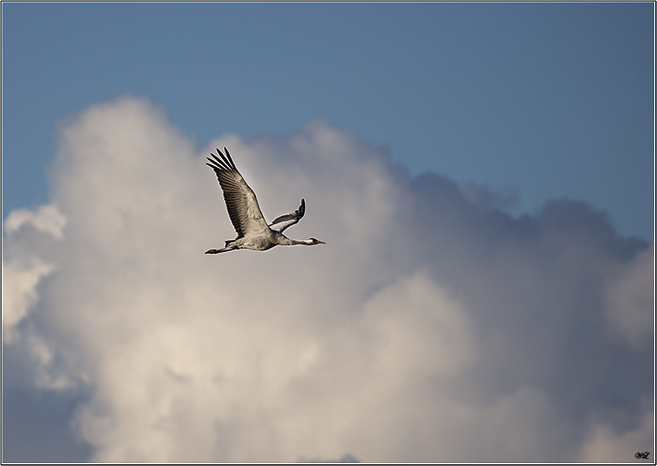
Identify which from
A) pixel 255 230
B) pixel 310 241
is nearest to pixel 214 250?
pixel 255 230

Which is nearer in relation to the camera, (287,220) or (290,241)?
(290,241)

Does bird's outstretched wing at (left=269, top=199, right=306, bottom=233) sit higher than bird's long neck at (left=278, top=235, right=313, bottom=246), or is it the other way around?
bird's outstretched wing at (left=269, top=199, right=306, bottom=233)

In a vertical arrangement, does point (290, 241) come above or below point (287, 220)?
below

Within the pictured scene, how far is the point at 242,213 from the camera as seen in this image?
52.4 metres

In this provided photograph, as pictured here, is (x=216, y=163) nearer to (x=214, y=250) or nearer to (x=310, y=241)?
(x=214, y=250)

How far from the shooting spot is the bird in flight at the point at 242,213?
51500 millimetres

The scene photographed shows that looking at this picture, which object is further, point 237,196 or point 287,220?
point 287,220

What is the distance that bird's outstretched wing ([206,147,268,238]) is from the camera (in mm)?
51438

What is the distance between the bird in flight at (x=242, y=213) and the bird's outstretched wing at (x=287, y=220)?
91.6 inches

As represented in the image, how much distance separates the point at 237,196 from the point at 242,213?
43.1 inches

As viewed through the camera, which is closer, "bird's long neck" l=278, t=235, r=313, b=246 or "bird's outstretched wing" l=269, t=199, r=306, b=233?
"bird's long neck" l=278, t=235, r=313, b=246

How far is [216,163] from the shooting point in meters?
51.6

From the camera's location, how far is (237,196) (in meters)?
51.9

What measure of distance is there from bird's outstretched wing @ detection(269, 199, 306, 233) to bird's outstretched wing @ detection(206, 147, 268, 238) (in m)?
4.58
